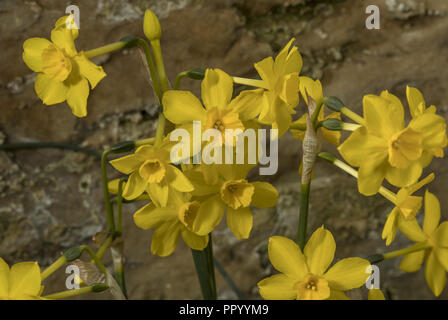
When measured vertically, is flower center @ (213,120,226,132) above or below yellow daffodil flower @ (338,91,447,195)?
above

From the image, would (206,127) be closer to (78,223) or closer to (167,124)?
(167,124)

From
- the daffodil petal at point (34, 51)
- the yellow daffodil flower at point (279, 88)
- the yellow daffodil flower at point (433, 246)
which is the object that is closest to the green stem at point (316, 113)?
the yellow daffodil flower at point (279, 88)

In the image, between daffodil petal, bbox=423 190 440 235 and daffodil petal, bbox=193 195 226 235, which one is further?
daffodil petal, bbox=423 190 440 235

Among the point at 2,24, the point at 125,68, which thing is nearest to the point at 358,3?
the point at 125,68

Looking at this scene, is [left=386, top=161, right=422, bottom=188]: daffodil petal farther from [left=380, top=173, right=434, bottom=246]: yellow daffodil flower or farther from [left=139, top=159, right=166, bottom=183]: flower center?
[left=139, top=159, right=166, bottom=183]: flower center

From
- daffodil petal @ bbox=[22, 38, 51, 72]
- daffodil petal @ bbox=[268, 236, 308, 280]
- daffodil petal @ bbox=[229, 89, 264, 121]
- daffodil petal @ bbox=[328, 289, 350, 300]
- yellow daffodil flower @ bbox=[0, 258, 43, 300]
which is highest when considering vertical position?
daffodil petal @ bbox=[22, 38, 51, 72]

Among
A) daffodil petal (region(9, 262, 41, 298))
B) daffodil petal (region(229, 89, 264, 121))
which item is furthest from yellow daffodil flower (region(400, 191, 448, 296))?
daffodil petal (region(9, 262, 41, 298))

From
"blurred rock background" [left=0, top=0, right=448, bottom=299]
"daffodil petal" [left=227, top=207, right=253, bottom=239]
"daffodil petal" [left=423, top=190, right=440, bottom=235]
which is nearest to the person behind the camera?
"daffodil petal" [left=227, top=207, right=253, bottom=239]
